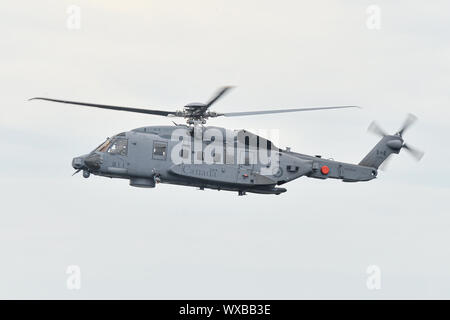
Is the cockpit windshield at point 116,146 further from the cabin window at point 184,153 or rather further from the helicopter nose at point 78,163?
the cabin window at point 184,153

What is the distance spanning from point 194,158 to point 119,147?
3.46 metres

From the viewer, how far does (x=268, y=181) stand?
149ft

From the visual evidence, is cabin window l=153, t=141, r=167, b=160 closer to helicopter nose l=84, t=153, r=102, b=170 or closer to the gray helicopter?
the gray helicopter

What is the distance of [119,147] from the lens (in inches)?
1754

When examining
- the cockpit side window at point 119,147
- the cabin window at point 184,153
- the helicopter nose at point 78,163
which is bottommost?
the helicopter nose at point 78,163

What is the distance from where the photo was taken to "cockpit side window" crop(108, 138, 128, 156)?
44500 millimetres

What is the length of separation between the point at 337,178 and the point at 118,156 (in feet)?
35.4

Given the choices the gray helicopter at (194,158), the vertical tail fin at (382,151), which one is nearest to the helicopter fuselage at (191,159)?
the gray helicopter at (194,158)

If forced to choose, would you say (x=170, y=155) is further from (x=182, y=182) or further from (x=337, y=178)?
(x=337, y=178)

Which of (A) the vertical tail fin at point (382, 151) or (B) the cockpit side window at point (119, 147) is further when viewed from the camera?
(A) the vertical tail fin at point (382, 151)

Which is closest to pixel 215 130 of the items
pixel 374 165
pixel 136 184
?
pixel 136 184

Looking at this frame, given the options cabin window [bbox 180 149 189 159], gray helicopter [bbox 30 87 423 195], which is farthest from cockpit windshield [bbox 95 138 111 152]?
cabin window [bbox 180 149 189 159]

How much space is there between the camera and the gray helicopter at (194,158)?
4431 centimetres
